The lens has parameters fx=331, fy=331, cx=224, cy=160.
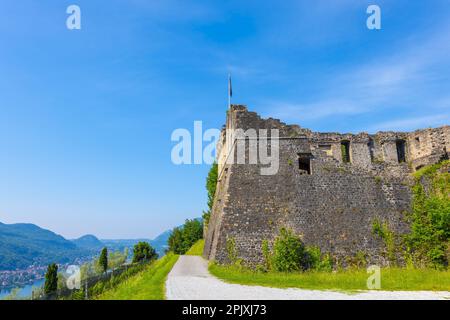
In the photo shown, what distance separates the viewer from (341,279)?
1722cm

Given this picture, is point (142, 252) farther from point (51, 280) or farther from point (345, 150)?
point (345, 150)

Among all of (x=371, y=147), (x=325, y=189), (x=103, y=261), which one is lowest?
(x=103, y=261)

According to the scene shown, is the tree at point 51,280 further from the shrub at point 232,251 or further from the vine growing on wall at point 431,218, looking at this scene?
the vine growing on wall at point 431,218

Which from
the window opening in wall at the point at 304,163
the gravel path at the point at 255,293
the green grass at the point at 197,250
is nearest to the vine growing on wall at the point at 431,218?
the window opening in wall at the point at 304,163

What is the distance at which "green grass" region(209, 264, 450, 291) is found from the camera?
51.2ft

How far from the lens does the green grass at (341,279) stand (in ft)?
51.2

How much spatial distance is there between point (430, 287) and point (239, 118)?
14986 millimetres

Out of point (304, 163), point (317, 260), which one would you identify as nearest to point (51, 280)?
point (317, 260)

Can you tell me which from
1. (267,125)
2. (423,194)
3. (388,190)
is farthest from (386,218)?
(267,125)

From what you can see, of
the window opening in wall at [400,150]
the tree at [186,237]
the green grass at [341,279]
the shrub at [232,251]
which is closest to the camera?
the green grass at [341,279]

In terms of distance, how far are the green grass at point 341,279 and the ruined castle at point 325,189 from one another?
53.0 inches

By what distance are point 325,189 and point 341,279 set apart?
7.62m

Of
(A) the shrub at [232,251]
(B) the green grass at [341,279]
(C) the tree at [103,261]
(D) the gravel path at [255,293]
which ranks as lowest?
(C) the tree at [103,261]
